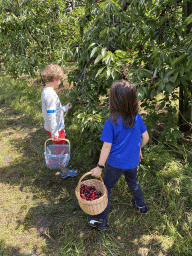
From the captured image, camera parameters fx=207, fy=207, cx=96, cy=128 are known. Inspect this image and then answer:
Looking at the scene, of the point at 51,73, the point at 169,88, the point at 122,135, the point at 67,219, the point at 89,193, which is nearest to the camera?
the point at 122,135

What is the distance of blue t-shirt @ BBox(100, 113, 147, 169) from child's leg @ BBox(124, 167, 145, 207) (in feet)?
0.36

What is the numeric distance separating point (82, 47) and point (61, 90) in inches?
151

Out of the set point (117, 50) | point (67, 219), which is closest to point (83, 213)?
point (67, 219)

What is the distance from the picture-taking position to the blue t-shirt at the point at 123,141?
165 centimetres

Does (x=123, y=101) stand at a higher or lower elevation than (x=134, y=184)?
higher

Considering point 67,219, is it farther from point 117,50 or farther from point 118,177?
point 117,50

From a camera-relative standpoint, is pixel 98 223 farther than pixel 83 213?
No

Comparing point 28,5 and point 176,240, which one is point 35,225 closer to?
point 176,240

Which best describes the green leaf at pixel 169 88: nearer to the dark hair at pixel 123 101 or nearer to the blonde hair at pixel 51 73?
the dark hair at pixel 123 101

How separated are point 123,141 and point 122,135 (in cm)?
6

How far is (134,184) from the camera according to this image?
6.61 ft

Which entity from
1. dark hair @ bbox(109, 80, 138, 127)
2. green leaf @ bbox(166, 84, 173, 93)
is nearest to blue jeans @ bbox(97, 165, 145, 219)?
dark hair @ bbox(109, 80, 138, 127)

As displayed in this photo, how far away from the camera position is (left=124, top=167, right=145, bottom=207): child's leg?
1904 mm

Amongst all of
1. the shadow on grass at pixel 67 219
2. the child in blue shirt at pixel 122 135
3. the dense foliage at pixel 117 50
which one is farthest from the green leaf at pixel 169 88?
the shadow on grass at pixel 67 219
